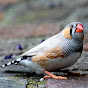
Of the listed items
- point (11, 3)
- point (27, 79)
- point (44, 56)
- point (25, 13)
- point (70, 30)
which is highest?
point (11, 3)

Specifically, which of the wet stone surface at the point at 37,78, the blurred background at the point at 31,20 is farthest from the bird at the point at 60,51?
the blurred background at the point at 31,20

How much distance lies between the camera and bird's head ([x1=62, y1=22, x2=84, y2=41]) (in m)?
2.80

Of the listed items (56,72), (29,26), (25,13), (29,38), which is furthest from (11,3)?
(56,72)

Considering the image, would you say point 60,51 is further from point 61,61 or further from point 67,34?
point 67,34

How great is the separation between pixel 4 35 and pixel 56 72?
2.75 metres

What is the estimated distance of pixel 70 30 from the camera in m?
2.88

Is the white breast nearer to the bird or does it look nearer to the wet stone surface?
the bird

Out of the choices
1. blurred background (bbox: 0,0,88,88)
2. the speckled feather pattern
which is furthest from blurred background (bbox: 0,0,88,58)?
the speckled feather pattern

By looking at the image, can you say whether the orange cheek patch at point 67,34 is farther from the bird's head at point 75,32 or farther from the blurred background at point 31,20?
the blurred background at point 31,20

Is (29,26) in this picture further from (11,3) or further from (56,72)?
(11,3)

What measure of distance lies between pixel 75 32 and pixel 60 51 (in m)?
0.29

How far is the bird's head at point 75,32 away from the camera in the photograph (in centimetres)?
280

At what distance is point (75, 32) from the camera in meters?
2.82

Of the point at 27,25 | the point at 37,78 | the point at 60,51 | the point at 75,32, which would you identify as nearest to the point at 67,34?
the point at 75,32
